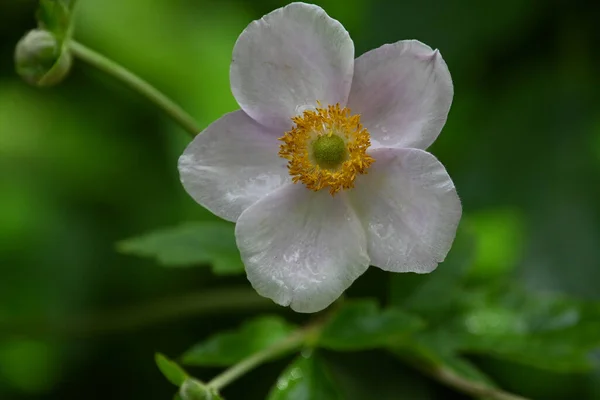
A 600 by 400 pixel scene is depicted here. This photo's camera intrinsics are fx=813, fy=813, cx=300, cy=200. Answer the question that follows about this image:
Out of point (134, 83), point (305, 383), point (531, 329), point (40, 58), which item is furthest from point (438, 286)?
point (40, 58)

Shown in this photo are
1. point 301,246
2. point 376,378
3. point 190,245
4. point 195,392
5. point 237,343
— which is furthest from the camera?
point 376,378

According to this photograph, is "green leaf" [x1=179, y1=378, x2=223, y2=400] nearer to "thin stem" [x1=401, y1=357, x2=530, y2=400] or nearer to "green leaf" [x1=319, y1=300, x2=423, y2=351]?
"green leaf" [x1=319, y1=300, x2=423, y2=351]

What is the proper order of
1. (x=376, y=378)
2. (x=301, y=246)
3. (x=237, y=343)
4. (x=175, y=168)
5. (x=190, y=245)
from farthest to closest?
(x=175, y=168)
(x=376, y=378)
(x=190, y=245)
(x=237, y=343)
(x=301, y=246)

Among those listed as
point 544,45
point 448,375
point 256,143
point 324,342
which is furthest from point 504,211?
point 256,143

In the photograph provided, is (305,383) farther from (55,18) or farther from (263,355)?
(55,18)

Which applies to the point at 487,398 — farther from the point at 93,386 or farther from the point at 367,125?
the point at 93,386

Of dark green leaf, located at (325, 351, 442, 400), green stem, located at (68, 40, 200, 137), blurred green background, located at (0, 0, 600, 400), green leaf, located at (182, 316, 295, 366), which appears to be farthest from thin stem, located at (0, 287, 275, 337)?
green stem, located at (68, 40, 200, 137)

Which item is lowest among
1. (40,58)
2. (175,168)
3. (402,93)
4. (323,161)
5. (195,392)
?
(195,392)
